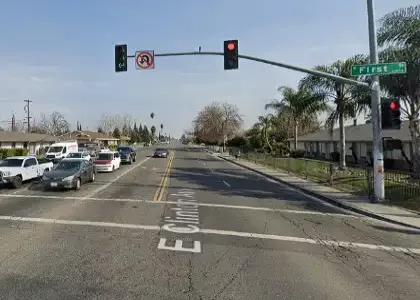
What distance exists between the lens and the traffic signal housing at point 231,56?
1441 centimetres

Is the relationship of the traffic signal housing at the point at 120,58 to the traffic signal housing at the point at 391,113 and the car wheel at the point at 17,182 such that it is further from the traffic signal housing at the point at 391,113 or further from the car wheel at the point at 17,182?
the traffic signal housing at the point at 391,113

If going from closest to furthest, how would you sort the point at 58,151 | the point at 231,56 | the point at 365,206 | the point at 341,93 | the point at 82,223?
the point at 82,223
the point at 365,206
the point at 231,56
the point at 341,93
the point at 58,151

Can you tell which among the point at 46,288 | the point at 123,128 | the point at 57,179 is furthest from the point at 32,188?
the point at 123,128

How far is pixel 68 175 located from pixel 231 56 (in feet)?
30.4

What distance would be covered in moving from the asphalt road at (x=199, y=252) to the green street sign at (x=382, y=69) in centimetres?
529

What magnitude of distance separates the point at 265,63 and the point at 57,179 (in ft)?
34.6

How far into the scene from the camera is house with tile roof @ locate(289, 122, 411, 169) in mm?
31125

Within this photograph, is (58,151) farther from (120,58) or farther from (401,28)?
(401,28)

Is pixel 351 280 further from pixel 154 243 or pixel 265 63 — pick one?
pixel 265 63

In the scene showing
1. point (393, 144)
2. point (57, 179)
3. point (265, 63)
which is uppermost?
point (265, 63)

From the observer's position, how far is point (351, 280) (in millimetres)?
6195

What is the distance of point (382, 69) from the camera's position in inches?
543

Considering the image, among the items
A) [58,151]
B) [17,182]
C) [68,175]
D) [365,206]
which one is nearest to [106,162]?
[17,182]

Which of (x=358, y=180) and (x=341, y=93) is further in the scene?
(x=341, y=93)
